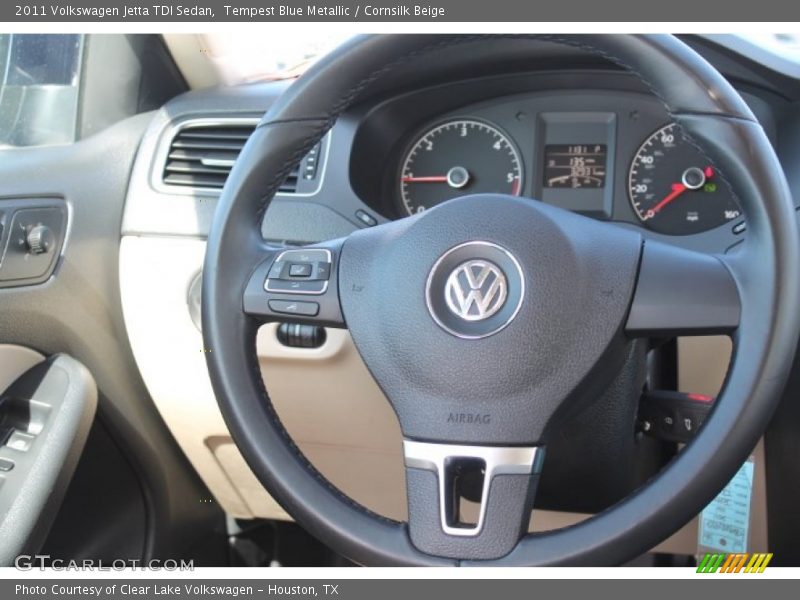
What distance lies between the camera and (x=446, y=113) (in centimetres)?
152

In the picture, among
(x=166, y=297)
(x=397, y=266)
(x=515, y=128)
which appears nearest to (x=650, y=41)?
(x=397, y=266)

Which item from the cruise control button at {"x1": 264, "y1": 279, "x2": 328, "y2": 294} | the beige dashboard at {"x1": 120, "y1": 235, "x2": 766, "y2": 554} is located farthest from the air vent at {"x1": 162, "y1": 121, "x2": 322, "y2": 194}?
the cruise control button at {"x1": 264, "y1": 279, "x2": 328, "y2": 294}

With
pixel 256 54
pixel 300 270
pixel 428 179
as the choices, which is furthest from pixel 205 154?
pixel 300 270

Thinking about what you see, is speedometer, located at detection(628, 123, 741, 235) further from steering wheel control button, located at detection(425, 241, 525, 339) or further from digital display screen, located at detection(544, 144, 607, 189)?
steering wheel control button, located at detection(425, 241, 525, 339)

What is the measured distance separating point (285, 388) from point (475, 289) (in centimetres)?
62

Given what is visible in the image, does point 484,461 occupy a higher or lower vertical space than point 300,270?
lower

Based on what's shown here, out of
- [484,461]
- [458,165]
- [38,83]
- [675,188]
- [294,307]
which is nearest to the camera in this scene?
[484,461]

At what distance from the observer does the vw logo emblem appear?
0.92 meters

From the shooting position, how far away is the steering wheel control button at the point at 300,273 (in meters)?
1.01

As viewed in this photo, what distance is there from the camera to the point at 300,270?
1.02 meters

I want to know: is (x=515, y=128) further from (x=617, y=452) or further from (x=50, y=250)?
(x=50, y=250)

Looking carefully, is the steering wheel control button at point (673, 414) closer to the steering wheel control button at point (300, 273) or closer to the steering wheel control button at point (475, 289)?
the steering wheel control button at point (475, 289)

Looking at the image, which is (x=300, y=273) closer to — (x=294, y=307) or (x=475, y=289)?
(x=294, y=307)

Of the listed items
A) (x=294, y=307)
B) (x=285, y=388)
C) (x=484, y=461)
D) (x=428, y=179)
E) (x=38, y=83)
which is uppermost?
(x=38, y=83)
